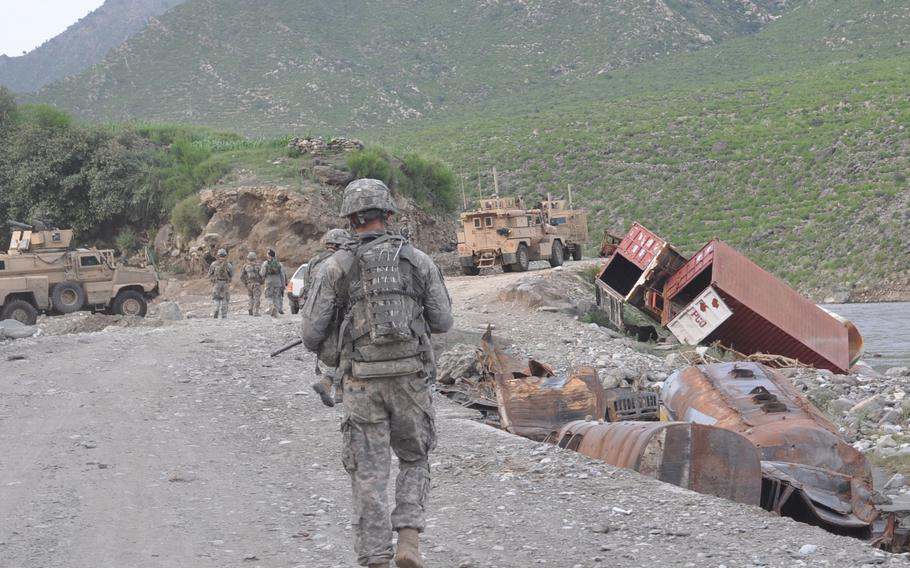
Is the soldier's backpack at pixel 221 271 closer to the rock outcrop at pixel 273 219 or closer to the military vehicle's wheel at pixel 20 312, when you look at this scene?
the military vehicle's wheel at pixel 20 312

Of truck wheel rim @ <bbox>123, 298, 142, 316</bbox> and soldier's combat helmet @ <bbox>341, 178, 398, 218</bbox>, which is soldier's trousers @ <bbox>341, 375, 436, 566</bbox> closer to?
soldier's combat helmet @ <bbox>341, 178, 398, 218</bbox>

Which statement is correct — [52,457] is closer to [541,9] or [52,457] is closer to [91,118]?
[91,118]

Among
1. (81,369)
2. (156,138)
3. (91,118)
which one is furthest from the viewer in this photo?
(91,118)

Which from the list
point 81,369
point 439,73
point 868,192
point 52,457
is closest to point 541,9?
point 439,73

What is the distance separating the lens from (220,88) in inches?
2454

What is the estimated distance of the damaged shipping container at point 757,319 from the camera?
16.9m

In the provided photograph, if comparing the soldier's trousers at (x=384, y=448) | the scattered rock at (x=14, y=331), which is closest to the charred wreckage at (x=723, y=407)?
the soldier's trousers at (x=384, y=448)

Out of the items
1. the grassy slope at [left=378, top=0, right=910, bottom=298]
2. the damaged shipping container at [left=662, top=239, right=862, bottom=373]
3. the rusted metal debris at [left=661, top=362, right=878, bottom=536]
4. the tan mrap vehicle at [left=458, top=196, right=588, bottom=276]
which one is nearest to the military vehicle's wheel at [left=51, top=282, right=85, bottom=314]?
the tan mrap vehicle at [left=458, top=196, right=588, bottom=276]

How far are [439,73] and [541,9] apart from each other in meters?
9.85

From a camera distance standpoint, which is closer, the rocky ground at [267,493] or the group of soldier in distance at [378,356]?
the group of soldier in distance at [378,356]

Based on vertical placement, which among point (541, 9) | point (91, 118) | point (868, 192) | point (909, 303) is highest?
point (541, 9)

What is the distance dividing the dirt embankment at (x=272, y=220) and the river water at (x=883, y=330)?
12173 mm

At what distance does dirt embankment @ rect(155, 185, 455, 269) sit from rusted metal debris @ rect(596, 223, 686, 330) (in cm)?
986

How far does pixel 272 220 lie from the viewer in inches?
1188
